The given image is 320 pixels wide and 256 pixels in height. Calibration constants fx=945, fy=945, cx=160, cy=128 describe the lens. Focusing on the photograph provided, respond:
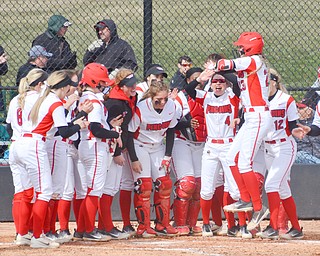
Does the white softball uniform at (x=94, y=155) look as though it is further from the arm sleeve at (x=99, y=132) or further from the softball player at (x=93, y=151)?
the arm sleeve at (x=99, y=132)

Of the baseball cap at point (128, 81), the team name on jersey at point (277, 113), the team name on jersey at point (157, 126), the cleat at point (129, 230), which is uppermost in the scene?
the baseball cap at point (128, 81)

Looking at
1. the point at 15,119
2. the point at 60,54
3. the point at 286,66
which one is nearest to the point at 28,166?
the point at 15,119

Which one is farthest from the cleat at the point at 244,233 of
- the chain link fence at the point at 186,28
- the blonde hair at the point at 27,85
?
the blonde hair at the point at 27,85

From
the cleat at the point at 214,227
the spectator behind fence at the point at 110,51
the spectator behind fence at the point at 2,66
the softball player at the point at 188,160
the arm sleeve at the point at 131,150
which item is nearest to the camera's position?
the arm sleeve at the point at 131,150

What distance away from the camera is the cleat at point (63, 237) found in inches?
340

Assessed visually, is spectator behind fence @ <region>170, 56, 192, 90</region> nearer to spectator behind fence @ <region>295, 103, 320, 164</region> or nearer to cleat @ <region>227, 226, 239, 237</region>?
spectator behind fence @ <region>295, 103, 320, 164</region>

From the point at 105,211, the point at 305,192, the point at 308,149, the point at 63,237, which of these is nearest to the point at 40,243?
the point at 63,237

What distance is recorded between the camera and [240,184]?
29.0 feet

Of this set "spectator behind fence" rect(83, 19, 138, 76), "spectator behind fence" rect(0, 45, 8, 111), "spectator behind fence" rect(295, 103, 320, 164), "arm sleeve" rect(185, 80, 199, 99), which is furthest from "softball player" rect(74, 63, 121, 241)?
"spectator behind fence" rect(295, 103, 320, 164)

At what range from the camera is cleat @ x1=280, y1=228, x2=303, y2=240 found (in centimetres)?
896

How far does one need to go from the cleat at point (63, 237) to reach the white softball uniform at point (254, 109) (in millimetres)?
1710

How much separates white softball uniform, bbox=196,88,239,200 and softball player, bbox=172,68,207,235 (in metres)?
0.19

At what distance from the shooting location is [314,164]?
419 inches

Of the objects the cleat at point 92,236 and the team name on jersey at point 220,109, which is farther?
the team name on jersey at point 220,109
